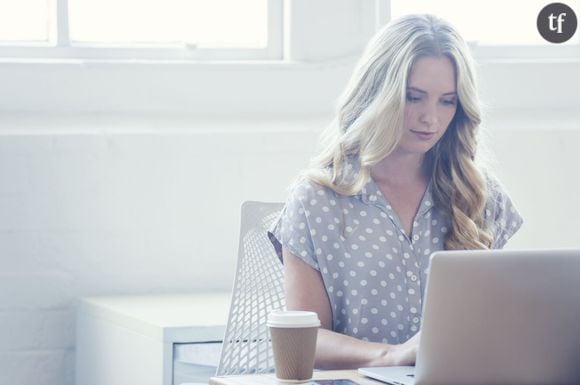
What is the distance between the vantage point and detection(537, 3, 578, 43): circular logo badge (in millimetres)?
3822

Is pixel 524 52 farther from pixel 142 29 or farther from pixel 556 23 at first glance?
pixel 142 29

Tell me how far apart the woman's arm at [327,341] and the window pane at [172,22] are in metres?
1.33

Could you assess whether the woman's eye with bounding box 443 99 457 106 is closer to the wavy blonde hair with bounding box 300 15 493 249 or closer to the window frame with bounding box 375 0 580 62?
the wavy blonde hair with bounding box 300 15 493 249

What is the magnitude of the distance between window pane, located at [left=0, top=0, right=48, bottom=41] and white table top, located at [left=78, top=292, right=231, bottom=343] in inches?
32.2

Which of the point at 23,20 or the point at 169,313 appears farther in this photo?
the point at 23,20

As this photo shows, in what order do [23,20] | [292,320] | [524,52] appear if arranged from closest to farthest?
[292,320] < [23,20] < [524,52]

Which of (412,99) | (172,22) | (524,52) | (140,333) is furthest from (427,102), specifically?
(524,52)

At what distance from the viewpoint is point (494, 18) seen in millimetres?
3799

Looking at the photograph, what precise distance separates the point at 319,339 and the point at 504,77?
1.69 metres

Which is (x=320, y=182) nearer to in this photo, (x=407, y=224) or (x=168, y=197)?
(x=407, y=224)

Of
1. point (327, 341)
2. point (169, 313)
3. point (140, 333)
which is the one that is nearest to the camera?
point (327, 341)

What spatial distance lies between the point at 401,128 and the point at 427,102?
8 centimetres

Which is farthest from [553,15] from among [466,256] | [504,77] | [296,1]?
[466,256]

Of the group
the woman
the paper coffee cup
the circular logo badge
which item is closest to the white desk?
the woman
